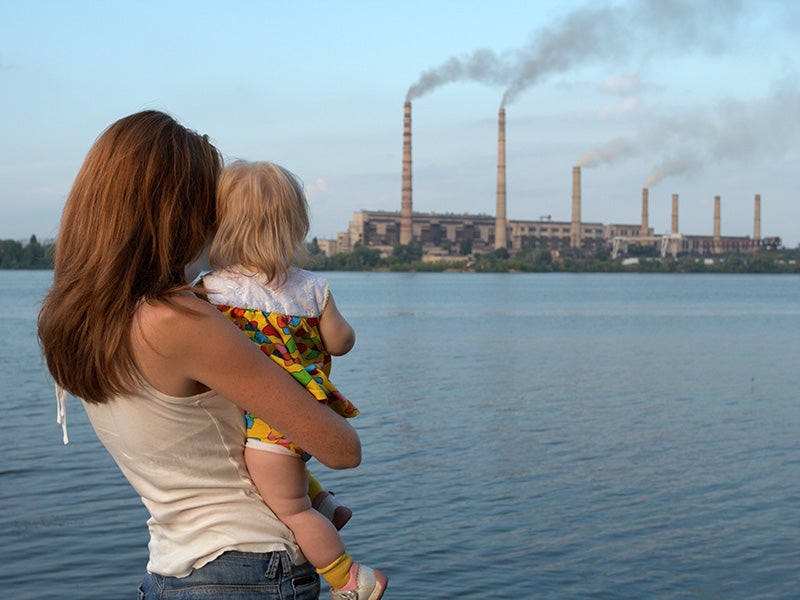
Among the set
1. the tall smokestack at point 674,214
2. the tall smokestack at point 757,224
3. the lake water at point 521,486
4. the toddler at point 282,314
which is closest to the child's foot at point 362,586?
the toddler at point 282,314

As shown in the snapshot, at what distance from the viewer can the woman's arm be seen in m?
1.62

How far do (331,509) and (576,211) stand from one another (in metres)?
124

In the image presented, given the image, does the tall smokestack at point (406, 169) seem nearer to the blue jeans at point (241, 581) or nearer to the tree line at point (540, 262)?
the tree line at point (540, 262)

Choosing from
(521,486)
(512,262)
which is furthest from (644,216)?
(521,486)

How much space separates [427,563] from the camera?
306 inches

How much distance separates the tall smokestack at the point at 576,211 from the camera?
115688 mm

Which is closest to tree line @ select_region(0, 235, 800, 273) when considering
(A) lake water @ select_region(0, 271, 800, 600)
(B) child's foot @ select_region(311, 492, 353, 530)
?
(A) lake water @ select_region(0, 271, 800, 600)

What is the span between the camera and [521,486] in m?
10.6

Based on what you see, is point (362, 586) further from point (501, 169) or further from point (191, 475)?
Result: point (501, 169)

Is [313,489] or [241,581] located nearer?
[241,581]

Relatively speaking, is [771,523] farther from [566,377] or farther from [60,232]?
[566,377]

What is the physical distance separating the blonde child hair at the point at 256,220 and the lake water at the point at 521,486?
5.66 m

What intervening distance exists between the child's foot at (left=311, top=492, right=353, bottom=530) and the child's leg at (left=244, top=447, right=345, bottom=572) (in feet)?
0.36

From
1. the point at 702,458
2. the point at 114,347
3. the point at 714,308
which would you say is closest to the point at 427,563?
the point at 702,458
